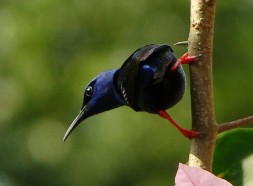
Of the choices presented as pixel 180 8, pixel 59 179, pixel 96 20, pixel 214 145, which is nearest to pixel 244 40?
pixel 180 8

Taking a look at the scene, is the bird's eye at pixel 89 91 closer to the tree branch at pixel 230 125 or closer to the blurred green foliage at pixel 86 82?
the tree branch at pixel 230 125

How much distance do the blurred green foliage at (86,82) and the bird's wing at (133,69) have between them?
3690 millimetres

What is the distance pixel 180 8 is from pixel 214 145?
18.2 ft

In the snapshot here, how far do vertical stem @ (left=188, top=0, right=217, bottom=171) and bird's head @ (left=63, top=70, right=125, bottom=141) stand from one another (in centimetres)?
113

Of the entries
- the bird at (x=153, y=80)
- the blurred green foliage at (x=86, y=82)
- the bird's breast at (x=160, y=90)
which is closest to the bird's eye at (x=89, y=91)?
the bird at (x=153, y=80)

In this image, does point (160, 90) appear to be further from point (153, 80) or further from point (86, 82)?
point (86, 82)

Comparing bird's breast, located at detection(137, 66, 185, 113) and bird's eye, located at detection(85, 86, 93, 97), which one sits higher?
bird's breast, located at detection(137, 66, 185, 113)

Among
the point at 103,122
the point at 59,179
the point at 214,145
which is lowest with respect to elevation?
the point at 59,179

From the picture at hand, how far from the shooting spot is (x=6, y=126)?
761 centimetres

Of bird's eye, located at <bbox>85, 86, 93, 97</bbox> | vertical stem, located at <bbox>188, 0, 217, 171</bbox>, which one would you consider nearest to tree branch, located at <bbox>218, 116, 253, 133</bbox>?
vertical stem, located at <bbox>188, 0, 217, 171</bbox>

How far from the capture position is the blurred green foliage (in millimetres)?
6863

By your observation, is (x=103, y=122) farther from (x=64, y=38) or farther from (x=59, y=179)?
(x=64, y=38)

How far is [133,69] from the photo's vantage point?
2592mm

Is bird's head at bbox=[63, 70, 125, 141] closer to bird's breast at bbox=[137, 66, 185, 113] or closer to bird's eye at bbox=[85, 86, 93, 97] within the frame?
bird's eye at bbox=[85, 86, 93, 97]
